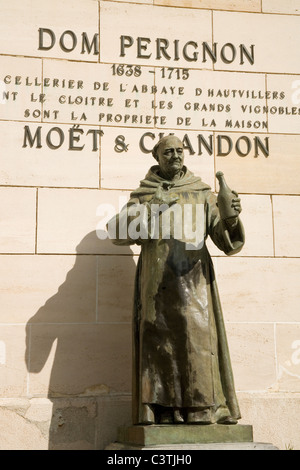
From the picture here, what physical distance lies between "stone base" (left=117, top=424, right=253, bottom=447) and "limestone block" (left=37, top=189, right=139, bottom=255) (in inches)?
75.7

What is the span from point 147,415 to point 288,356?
186 centimetres

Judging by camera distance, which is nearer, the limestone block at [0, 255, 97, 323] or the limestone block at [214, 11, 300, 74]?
the limestone block at [0, 255, 97, 323]

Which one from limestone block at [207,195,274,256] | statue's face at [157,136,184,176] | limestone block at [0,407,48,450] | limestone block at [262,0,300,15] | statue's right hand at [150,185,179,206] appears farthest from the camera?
limestone block at [262,0,300,15]

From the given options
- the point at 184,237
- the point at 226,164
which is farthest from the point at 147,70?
the point at 184,237

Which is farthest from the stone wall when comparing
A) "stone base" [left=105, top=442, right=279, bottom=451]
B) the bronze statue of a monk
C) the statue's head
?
"stone base" [left=105, top=442, right=279, bottom=451]

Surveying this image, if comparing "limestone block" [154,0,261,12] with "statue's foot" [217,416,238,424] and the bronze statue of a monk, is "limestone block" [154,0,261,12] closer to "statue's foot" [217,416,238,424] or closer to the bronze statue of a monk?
the bronze statue of a monk

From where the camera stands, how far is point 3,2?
808 centimetres

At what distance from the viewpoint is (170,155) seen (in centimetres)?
691

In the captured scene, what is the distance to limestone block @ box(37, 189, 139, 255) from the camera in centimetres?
768

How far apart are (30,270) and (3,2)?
8.44 feet

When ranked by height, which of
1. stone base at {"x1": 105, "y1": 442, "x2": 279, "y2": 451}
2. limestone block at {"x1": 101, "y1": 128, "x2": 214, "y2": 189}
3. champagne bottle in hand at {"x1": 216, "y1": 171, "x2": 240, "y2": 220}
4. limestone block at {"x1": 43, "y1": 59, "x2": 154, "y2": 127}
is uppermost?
limestone block at {"x1": 43, "y1": 59, "x2": 154, "y2": 127}

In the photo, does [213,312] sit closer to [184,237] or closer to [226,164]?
[184,237]

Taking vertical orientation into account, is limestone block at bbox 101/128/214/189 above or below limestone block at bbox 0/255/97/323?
above

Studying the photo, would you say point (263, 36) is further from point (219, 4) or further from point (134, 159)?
point (134, 159)
